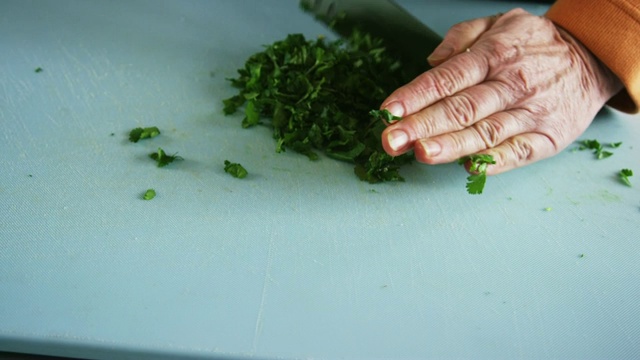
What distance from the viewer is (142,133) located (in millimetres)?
1572

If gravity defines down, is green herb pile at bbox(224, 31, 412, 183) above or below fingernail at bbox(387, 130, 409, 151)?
below

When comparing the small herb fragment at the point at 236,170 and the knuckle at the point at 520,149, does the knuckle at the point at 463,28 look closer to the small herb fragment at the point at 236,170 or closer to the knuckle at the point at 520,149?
the knuckle at the point at 520,149

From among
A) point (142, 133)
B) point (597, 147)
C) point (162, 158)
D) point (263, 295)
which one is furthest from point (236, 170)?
point (597, 147)

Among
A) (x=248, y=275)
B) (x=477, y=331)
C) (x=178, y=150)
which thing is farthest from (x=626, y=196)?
(x=178, y=150)

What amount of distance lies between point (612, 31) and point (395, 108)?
2.52 feet

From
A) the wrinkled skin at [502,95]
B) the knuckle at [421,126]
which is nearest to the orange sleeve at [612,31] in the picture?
the wrinkled skin at [502,95]

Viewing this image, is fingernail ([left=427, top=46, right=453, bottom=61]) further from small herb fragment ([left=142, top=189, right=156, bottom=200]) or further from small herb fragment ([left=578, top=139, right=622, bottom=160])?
small herb fragment ([left=142, top=189, right=156, bottom=200])

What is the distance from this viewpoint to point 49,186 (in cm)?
140

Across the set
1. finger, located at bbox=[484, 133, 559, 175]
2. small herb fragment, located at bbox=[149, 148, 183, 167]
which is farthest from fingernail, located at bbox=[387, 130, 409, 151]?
small herb fragment, located at bbox=[149, 148, 183, 167]

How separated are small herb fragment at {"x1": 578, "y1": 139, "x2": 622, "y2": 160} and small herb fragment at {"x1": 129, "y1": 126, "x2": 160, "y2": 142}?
1249 mm

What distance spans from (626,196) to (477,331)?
696 millimetres

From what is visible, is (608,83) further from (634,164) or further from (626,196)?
(626,196)

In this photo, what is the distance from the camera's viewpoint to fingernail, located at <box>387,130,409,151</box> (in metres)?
1.36

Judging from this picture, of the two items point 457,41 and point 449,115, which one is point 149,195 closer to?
point 449,115
